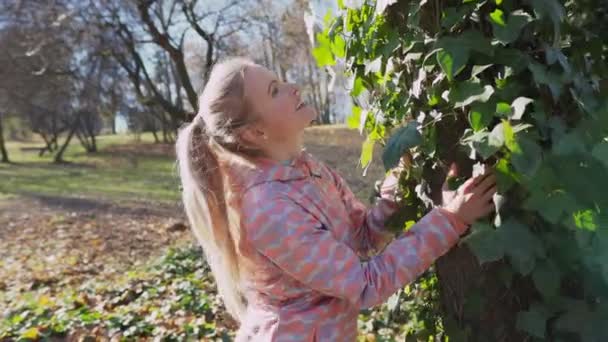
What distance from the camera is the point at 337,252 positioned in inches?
58.0

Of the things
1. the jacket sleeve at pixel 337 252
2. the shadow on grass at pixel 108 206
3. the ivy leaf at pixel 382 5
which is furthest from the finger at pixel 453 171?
the shadow on grass at pixel 108 206

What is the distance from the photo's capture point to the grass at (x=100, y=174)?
14.6 m

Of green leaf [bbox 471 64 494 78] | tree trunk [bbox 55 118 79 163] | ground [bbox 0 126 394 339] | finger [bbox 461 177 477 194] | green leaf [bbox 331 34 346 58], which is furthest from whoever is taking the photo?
tree trunk [bbox 55 118 79 163]

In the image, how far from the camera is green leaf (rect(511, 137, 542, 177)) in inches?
44.5

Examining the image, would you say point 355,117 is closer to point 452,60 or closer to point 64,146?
point 452,60

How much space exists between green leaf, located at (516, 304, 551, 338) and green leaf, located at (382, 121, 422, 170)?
457 mm

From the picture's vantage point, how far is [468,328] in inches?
59.4

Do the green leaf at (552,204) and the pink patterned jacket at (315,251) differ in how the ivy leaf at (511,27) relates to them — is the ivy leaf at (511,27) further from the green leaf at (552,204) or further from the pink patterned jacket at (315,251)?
the pink patterned jacket at (315,251)

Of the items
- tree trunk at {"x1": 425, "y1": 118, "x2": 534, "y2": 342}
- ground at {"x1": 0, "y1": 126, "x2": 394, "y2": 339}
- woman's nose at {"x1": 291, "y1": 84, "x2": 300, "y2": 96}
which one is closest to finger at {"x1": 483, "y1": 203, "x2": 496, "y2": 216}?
tree trunk at {"x1": 425, "y1": 118, "x2": 534, "y2": 342}

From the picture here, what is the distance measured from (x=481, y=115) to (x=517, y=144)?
0.39 feet

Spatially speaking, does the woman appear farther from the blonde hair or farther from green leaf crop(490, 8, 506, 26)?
green leaf crop(490, 8, 506, 26)

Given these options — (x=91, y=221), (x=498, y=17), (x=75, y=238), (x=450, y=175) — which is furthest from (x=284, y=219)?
(x=91, y=221)

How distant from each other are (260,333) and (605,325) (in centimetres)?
89

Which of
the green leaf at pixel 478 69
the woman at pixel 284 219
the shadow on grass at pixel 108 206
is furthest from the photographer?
the shadow on grass at pixel 108 206
